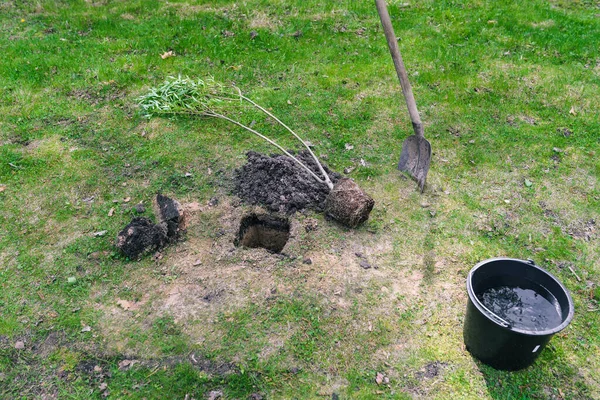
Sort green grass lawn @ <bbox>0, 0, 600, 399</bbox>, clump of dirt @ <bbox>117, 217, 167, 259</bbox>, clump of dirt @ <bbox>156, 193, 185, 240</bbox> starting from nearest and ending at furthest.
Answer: green grass lawn @ <bbox>0, 0, 600, 399</bbox> → clump of dirt @ <bbox>117, 217, 167, 259</bbox> → clump of dirt @ <bbox>156, 193, 185, 240</bbox>

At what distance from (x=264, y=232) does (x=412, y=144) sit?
2.02 metres

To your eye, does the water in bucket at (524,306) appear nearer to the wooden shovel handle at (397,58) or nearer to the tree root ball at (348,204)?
the tree root ball at (348,204)

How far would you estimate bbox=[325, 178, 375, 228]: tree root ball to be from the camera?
14.3 feet

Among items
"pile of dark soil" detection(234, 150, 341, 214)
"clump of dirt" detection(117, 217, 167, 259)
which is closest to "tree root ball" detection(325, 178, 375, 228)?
"pile of dark soil" detection(234, 150, 341, 214)

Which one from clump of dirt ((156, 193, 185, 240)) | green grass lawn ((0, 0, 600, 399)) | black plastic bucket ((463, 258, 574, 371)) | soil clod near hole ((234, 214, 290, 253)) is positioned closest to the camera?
black plastic bucket ((463, 258, 574, 371))

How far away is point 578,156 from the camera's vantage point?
212 inches

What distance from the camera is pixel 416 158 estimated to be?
5121mm

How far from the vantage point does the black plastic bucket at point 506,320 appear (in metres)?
3.01

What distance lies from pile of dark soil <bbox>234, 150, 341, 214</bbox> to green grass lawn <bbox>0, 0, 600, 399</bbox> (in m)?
0.18

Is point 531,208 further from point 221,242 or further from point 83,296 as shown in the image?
point 83,296

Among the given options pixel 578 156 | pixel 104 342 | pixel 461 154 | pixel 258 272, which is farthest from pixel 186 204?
pixel 578 156

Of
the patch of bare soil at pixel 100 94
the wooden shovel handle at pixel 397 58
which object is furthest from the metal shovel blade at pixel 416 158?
the patch of bare soil at pixel 100 94

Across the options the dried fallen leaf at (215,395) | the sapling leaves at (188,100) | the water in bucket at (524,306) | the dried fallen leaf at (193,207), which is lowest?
the dried fallen leaf at (215,395)

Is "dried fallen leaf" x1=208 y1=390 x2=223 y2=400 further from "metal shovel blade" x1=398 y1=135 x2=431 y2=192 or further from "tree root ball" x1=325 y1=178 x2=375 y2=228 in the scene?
"metal shovel blade" x1=398 y1=135 x2=431 y2=192
